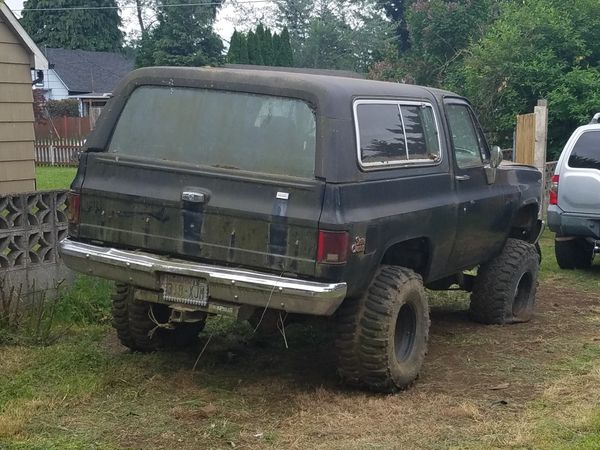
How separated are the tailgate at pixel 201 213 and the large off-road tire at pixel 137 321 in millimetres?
642

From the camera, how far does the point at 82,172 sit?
6.00m

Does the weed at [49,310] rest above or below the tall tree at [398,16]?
below

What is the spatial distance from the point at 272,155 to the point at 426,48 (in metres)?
20.1

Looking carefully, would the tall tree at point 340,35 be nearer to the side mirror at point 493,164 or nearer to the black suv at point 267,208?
the side mirror at point 493,164

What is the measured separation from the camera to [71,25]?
6250cm

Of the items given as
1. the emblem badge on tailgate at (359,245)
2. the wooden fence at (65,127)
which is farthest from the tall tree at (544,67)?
the wooden fence at (65,127)

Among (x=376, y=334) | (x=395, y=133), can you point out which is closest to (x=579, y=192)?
(x=395, y=133)

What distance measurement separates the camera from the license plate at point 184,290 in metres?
5.52

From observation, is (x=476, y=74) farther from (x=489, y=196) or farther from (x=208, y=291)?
(x=208, y=291)

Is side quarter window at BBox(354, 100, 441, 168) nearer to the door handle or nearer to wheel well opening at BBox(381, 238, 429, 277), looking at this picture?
wheel well opening at BBox(381, 238, 429, 277)

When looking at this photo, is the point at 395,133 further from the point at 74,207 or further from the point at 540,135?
the point at 540,135

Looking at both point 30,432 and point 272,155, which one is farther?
point 272,155

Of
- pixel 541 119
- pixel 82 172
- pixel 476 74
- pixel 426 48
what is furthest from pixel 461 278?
pixel 426 48

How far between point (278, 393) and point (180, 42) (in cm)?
4089
